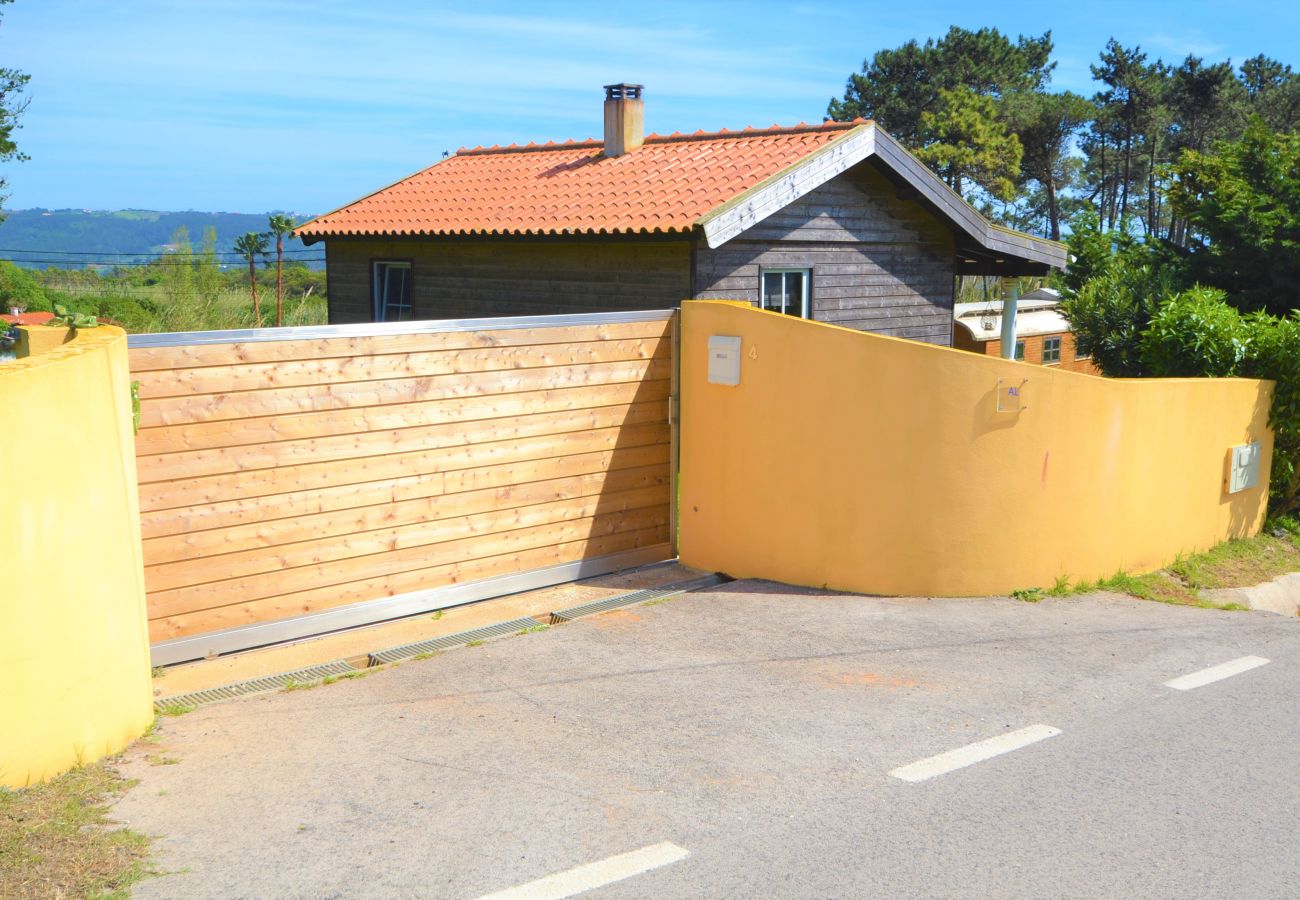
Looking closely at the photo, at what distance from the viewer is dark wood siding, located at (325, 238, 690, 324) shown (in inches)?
535

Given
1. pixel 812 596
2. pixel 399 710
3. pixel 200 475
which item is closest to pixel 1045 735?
pixel 812 596

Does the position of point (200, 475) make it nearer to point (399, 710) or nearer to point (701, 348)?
point (399, 710)

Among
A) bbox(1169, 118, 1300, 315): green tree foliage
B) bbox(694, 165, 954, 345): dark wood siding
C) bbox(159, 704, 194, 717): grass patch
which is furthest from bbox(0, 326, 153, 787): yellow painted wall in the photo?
bbox(1169, 118, 1300, 315): green tree foliage

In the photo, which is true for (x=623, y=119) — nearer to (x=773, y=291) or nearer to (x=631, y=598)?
(x=773, y=291)

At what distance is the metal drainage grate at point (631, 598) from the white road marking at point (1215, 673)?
3173 millimetres

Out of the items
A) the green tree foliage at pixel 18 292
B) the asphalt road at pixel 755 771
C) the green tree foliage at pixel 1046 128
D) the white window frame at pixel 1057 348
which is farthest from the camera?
the green tree foliage at pixel 1046 128

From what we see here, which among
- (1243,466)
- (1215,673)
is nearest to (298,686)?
(1215,673)

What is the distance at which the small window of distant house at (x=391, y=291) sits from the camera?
1686 cm

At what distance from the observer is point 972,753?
549 centimetres

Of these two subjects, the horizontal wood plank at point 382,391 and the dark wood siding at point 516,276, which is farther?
the dark wood siding at point 516,276

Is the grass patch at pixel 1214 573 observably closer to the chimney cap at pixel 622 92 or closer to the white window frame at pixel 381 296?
the chimney cap at pixel 622 92

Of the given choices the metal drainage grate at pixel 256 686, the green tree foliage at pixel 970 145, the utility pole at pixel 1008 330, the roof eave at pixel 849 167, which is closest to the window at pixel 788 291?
the roof eave at pixel 849 167

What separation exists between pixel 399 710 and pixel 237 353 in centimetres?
221

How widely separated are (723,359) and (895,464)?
144 centimetres
